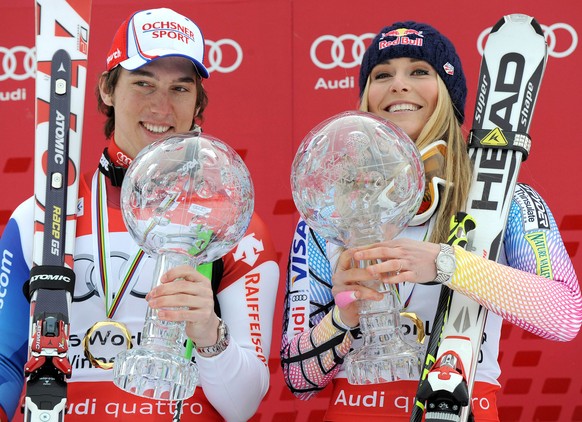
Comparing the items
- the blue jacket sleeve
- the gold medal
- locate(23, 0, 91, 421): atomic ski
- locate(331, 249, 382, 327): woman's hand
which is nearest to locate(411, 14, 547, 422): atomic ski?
locate(331, 249, 382, 327): woman's hand

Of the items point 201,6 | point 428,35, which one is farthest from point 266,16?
point 428,35

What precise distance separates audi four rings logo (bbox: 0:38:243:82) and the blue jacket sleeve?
0.97 m

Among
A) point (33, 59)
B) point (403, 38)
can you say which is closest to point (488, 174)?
point (403, 38)

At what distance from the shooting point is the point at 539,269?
8.05 ft

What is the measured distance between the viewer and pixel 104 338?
269 centimetres

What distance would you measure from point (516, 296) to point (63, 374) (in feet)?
3.36

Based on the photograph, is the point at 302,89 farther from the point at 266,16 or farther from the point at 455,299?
the point at 455,299

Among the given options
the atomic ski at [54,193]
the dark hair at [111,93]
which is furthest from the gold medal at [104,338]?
the dark hair at [111,93]

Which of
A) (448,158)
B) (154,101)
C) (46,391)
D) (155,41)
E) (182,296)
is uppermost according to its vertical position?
(155,41)

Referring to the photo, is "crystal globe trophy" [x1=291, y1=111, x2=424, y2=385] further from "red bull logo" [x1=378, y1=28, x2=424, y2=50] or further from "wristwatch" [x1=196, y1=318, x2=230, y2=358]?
"red bull logo" [x1=378, y1=28, x2=424, y2=50]

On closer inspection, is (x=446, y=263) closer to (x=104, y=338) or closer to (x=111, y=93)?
(x=104, y=338)

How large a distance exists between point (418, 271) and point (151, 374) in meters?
0.58

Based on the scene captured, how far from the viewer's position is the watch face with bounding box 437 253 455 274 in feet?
7.51

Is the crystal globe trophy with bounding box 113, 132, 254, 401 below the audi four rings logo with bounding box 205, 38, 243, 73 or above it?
below
